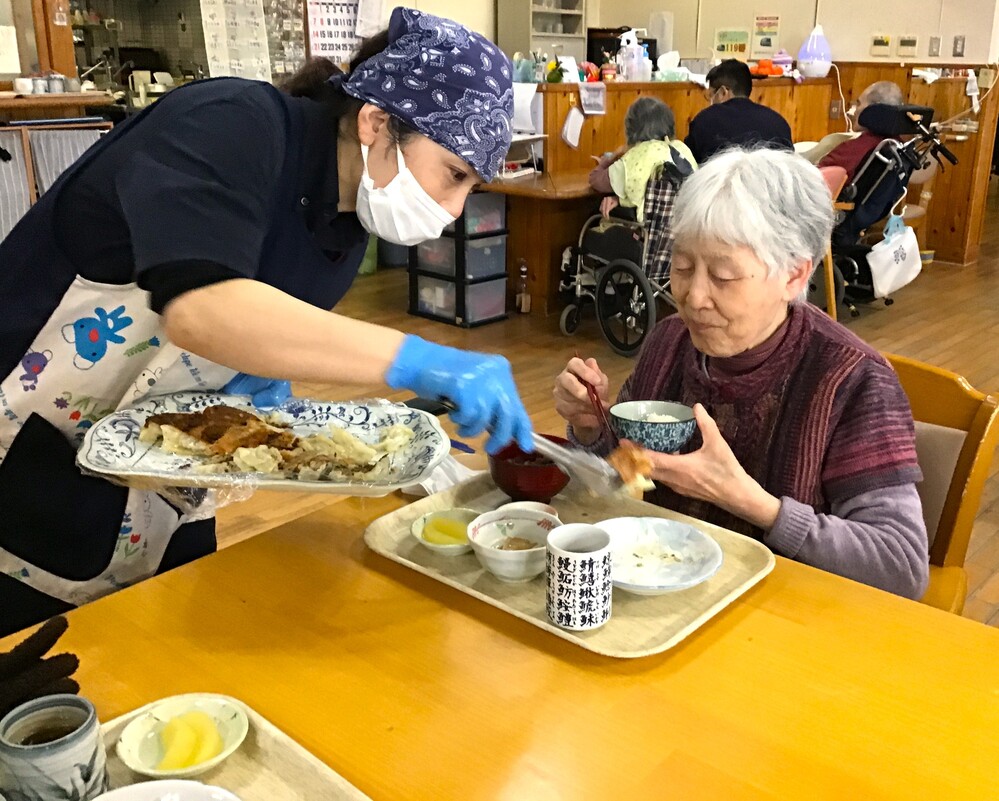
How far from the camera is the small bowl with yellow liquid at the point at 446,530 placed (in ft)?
4.14

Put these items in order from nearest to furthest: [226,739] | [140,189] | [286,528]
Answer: [226,739], [140,189], [286,528]

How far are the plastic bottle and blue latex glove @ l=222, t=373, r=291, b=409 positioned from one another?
3.90 m

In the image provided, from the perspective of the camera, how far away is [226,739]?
0.90m

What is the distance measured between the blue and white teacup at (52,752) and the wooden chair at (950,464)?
1.23 meters

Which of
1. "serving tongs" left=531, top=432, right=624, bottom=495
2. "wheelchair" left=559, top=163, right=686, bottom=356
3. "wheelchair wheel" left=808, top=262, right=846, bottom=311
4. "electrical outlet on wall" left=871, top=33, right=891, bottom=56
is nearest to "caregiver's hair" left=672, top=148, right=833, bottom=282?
"serving tongs" left=531, top=432, right=624, bottom=495

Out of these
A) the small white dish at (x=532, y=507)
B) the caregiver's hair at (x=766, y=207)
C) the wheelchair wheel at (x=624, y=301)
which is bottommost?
the wheelchair wheel at (x=624, y=301)

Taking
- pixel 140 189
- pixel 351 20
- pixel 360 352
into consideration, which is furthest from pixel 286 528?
pixel 351 20

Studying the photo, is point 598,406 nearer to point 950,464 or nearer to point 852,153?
point 950,464

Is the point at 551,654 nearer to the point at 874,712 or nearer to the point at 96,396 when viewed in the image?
the point at 874,712

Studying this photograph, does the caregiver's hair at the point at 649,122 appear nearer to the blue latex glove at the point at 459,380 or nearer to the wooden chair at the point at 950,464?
the wooden chair at the point at 950,464

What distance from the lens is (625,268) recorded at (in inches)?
179

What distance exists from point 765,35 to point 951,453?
7.01 meters

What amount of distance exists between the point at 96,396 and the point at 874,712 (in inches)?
41.2

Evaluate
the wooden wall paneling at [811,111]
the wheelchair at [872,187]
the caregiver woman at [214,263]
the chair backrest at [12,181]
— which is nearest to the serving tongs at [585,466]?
the caregiver woman at [214,263]
